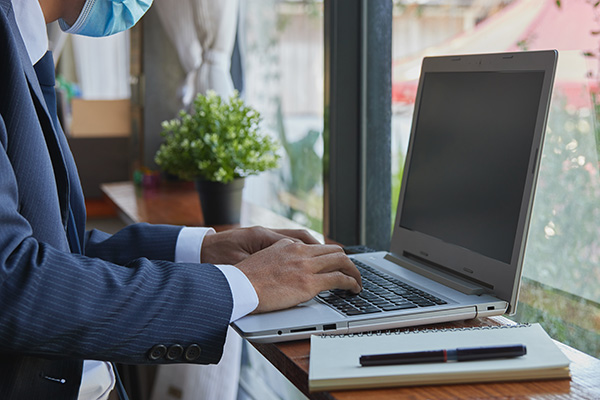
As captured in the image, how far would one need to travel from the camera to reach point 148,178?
9.19 ft

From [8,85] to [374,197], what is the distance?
4.16 feet

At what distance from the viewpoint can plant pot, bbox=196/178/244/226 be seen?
1888 mm

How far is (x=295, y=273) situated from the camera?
3.23 ft

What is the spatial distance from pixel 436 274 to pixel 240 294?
1.21 feet

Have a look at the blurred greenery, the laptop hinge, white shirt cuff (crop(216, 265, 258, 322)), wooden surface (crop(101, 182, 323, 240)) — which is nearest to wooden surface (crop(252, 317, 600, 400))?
white shirt cuff (crop(216, 265, 258, 322))

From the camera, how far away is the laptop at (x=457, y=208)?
3.19ft

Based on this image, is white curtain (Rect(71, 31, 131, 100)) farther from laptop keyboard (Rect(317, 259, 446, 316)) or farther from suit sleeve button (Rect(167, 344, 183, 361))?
suit sleeve button (Rect(167, 344, 183, 361))

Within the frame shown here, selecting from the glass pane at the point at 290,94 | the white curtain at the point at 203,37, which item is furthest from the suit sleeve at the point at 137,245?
the white curtain at the point at 203,37

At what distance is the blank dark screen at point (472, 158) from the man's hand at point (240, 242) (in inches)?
8.1

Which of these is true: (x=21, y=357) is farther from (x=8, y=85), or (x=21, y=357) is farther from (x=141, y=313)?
(x=8, y=85)

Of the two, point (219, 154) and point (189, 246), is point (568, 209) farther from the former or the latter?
point (219, 154)

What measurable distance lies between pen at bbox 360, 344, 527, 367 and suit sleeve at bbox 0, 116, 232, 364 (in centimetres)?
22

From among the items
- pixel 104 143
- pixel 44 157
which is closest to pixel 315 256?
pixel 44 157

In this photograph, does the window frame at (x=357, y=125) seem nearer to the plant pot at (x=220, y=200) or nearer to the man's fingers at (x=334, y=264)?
the plant pot at (x=220, y=200)
